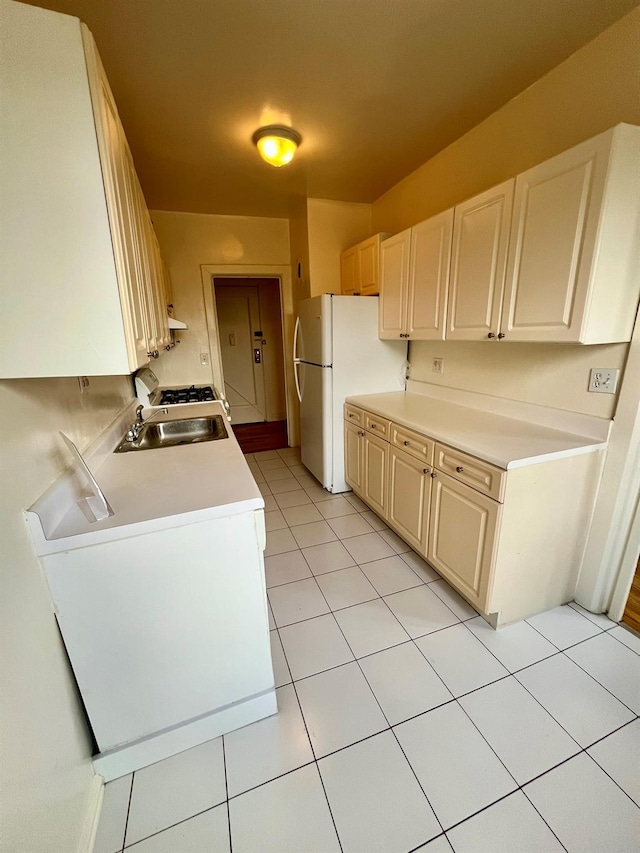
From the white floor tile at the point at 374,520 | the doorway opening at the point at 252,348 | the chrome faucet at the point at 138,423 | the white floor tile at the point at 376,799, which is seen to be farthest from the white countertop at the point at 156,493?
the doorway opening at the point at 252,348

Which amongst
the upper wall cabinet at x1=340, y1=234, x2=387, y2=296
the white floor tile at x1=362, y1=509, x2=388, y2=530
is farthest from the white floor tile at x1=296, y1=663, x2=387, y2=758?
the upper wall cabinet at x1=340, y1=234, x2=387, y2=296

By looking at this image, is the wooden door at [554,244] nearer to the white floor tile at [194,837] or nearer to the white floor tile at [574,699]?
the white floor tile at [574,699]

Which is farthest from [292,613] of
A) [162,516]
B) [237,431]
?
[237,431]

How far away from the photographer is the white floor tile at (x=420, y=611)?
5.58ft

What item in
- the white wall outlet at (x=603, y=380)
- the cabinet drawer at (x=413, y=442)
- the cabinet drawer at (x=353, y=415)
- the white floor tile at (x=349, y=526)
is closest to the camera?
the white wall outlet at (x=603, y=380)

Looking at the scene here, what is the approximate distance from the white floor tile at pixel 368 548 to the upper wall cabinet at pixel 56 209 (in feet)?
6.00

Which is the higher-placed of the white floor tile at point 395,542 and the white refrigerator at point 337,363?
the white refrigerator at point 337,363

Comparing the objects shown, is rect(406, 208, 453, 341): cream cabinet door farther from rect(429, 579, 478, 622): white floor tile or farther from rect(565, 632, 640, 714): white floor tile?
rect(565, 632, 640, 714): white floor tile

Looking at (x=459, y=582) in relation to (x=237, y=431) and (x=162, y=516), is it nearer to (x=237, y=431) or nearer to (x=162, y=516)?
(x=162, y=516)

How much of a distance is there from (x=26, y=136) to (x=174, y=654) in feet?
4.73

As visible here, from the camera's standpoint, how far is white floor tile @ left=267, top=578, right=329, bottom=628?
1777 mm

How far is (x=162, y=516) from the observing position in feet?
3.36

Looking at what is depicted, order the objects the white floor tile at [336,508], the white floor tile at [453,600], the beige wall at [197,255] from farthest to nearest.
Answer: the beige wall at [197,255], the white floor tile at [336,508], the white floor tile at [453,600]

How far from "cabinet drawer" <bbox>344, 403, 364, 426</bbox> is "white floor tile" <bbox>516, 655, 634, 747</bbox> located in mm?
1693
